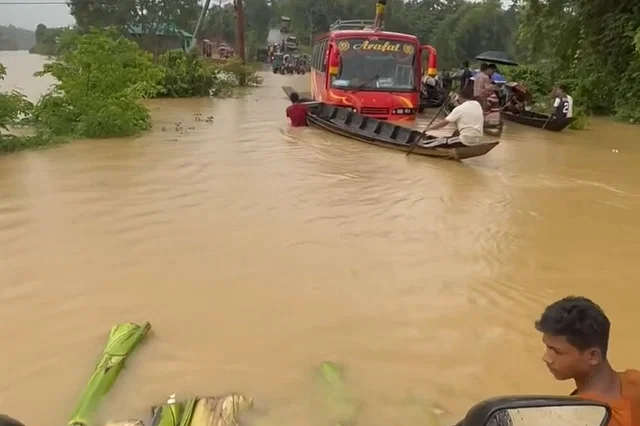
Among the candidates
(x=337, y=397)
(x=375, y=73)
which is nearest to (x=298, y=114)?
(x=375, y=73)

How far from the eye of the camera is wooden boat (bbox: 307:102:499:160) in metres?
11.3

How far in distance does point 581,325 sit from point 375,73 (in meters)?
13.7

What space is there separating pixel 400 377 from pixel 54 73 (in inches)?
443

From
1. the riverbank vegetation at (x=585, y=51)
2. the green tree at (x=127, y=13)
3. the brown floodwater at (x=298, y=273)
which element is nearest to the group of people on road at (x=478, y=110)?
the brown floodwater at (x=298, y=273)

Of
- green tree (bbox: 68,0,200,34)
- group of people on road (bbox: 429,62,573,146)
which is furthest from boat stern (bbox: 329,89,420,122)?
green tree (bbox: 68,0,200,34)

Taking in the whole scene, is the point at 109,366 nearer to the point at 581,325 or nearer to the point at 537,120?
the point at 581,325

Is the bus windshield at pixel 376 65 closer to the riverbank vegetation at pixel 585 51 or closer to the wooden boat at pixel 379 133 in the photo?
the wooden boat at pixel 379 133

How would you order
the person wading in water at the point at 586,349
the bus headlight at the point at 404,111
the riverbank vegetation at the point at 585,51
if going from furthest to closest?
the riverbank vegetation at the point at 585,51
the bus headlight at the point at 404,111
the person wading in water at the point at 586,349

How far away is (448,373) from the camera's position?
4613 millimetres

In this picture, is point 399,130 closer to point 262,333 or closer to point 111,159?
point 111,159

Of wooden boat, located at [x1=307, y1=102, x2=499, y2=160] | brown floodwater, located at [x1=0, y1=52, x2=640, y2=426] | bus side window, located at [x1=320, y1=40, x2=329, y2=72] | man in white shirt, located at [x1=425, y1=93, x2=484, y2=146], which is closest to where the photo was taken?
brown floodwater, located at [x1=0, y1=52, x2=640, y2=426]

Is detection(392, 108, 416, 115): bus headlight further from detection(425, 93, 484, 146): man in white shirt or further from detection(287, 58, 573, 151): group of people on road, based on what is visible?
detection(425, 93, 484, 146): man in white shirt

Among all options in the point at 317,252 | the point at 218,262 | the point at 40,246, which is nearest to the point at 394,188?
the point at 317,252

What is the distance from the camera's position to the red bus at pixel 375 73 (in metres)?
15.1
